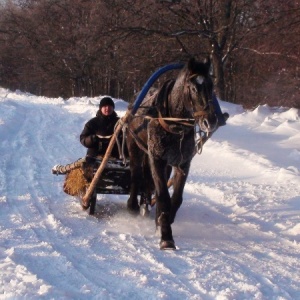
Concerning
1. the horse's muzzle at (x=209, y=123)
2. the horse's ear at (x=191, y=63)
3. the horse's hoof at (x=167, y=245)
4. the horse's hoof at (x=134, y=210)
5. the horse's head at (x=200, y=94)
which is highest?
the horse's ear at (x=191, y=63)

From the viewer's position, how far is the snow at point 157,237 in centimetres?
422

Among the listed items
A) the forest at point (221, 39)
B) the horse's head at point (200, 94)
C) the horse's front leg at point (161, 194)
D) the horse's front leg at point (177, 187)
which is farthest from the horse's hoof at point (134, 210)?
the forest at point (221, 39)

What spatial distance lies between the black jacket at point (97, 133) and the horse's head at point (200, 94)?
2.32 meters

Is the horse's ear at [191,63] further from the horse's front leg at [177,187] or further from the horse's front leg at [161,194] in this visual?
the horse's front leg at [177,187]

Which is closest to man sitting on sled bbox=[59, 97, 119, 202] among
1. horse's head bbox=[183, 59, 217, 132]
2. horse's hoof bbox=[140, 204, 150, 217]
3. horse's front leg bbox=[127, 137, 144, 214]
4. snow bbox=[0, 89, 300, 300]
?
snow bbox=[0, 89, 300, 300]

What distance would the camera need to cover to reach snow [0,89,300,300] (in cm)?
422

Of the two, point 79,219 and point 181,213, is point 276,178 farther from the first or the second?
point 79,219

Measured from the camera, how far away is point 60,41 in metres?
39.7

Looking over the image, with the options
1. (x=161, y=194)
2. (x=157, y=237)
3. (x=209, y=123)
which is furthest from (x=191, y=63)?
(x=157, y=237)

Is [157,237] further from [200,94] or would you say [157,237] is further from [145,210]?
Result: [200,94]

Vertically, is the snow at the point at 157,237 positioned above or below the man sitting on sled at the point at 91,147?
below

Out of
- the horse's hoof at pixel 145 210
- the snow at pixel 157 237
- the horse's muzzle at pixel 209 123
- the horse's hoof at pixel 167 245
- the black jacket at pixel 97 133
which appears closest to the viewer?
the snow at pixel 157 237

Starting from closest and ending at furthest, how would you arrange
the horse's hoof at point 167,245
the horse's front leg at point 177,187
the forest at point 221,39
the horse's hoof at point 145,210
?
the horse's hoof at point 167,245, the horse's front leg at point 177,187, the horse's hoof at point 145,210, the forest at point 221,39

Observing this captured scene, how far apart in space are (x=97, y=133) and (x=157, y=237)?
2169 mm
